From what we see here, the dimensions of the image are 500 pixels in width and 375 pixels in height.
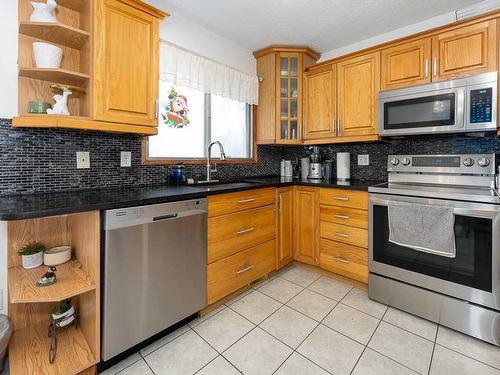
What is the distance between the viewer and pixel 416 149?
2.34 m

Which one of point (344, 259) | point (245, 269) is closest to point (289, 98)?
point (344, 259)

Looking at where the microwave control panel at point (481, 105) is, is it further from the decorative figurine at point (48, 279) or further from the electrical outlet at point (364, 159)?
the decorative figurine at point (48, 279)

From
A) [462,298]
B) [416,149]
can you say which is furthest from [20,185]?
[416,149]

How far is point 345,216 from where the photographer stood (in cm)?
225

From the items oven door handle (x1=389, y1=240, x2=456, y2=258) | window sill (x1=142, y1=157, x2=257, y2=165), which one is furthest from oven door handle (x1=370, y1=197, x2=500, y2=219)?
window sill (x1=142, y1=157, x2=257, y2=165)

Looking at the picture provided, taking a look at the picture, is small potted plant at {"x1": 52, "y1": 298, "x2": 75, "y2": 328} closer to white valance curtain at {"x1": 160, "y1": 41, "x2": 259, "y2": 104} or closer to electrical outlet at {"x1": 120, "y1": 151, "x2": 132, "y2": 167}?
electrical outlet at {"x1": 120, "y1": 151, "x2": 132, "y2": 167}

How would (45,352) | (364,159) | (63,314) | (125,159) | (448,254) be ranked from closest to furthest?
(45,352) → (63,314) → (448,254) → (125,159) → (364,159)

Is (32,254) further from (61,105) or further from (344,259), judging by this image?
(344,259)

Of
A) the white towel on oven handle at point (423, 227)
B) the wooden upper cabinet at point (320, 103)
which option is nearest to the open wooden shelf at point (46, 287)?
the white towel on oven handle at point (423, 227)

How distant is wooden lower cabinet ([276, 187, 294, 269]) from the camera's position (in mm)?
2439

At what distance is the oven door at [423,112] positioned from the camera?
1876mm

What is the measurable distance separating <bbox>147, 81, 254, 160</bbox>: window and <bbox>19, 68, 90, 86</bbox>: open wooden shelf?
64 cm

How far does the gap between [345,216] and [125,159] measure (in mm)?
1876

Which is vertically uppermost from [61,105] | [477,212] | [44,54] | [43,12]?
[43,12]
